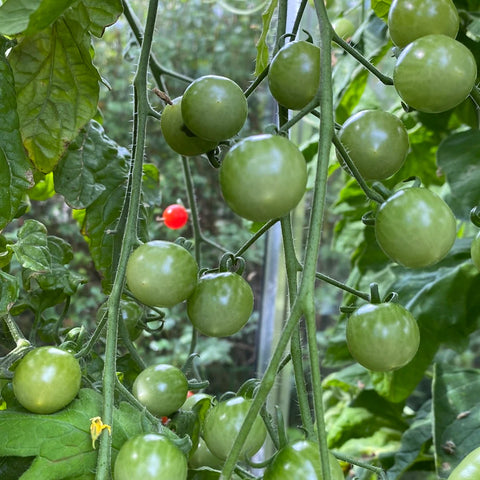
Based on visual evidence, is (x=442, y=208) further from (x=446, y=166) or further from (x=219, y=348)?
(x=219, y=348)

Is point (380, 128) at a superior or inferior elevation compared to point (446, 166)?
inferior

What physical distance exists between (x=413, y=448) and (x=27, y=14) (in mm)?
887

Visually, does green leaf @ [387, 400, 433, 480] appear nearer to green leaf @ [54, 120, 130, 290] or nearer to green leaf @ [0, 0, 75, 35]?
green leaf @ [54, 120, 130, 290]

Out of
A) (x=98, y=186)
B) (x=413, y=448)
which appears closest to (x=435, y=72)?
(x=98, y=186)

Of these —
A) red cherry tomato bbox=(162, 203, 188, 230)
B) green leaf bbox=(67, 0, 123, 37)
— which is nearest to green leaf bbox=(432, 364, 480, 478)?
red cherry tomato bbox=(162, 203, 188, 230)

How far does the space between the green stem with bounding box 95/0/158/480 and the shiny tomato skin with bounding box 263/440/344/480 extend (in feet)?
0.34

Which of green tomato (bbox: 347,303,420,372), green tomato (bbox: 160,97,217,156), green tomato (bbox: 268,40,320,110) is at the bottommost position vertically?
green tomato (bbox: 347,303,420,372)

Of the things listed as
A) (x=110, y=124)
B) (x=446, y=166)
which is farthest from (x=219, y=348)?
(x=446, y=166)

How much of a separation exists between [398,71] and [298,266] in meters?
0.15

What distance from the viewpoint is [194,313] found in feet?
1.77

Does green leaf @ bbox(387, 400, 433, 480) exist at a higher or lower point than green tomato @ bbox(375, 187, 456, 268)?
lower

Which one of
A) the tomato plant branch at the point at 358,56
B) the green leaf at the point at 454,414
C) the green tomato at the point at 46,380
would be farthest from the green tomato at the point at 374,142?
the green leaf at the point at 454,414

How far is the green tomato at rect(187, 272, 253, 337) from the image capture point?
0.53m

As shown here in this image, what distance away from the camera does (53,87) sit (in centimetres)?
61
